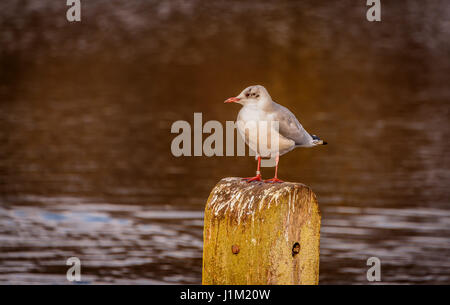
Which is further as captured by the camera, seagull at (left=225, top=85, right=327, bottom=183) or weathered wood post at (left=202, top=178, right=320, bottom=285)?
seagull at (left=225, top=85, right=327, bottom=183)

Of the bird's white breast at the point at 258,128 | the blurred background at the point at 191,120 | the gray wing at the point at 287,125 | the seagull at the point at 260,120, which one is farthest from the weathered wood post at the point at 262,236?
the blurred background at the point at 191,120

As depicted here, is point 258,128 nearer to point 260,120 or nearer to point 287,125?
point 260,120

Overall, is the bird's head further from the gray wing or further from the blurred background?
the blurred background

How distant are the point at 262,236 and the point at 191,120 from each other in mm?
16899

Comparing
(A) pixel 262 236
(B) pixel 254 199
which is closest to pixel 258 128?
→ (B) pixel 254 199

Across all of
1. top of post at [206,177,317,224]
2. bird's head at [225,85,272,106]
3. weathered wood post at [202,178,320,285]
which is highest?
bird's head at [225,85,272,106]

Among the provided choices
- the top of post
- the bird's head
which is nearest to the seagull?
the bird's head

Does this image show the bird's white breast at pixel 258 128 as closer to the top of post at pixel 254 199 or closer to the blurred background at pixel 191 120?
the top of post at pixel 254 199

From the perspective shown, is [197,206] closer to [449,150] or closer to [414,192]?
[414,192]

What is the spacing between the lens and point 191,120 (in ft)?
70.2

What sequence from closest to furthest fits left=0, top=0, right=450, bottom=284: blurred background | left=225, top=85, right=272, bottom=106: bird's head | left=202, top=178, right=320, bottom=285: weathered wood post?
left=202, top=178, right=320, bottom=285: weathered wood post → left=225, top=85, right=272, bottom=106: bird's head → left=0, top=0, right=450, bottom=284: blurred background

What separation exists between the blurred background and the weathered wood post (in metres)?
5.28

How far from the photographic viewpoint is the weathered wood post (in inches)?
180

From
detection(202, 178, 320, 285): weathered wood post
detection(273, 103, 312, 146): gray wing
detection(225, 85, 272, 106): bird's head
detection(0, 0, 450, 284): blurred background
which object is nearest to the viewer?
detection(202, 178, 320, 285): weathered wood post
